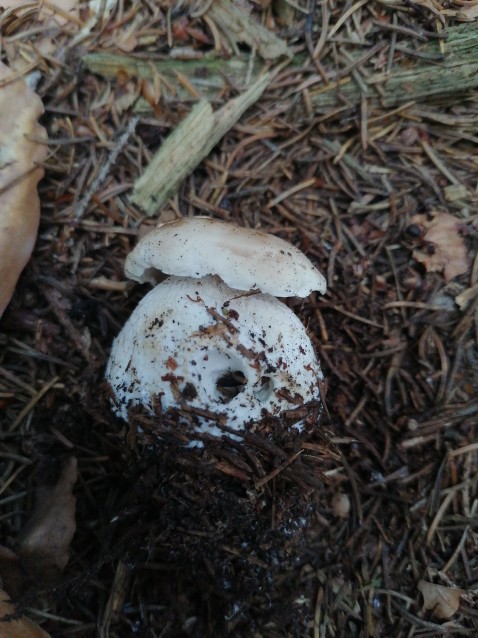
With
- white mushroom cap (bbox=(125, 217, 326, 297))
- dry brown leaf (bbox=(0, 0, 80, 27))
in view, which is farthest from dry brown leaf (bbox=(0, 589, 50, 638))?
dry brown leaf (bbox=(0, 0, 80, 27))

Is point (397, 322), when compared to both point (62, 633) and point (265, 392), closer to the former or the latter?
point (265, 392)

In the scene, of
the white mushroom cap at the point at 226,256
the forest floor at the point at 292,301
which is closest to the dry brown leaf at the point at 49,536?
the forest floor at the point at 292,301

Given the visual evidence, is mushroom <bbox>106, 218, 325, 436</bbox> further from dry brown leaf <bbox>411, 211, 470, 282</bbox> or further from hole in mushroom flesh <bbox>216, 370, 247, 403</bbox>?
dry brown leaf <bbox>411, 211, 470, 282</bbox>

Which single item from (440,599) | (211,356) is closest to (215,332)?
(211,356)

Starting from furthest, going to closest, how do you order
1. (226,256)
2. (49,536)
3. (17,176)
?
1. (17,176)
2. (49,536)
3. (226,256)

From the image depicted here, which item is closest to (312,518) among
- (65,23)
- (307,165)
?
(307,165)

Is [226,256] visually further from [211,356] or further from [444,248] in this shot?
[444,248]
